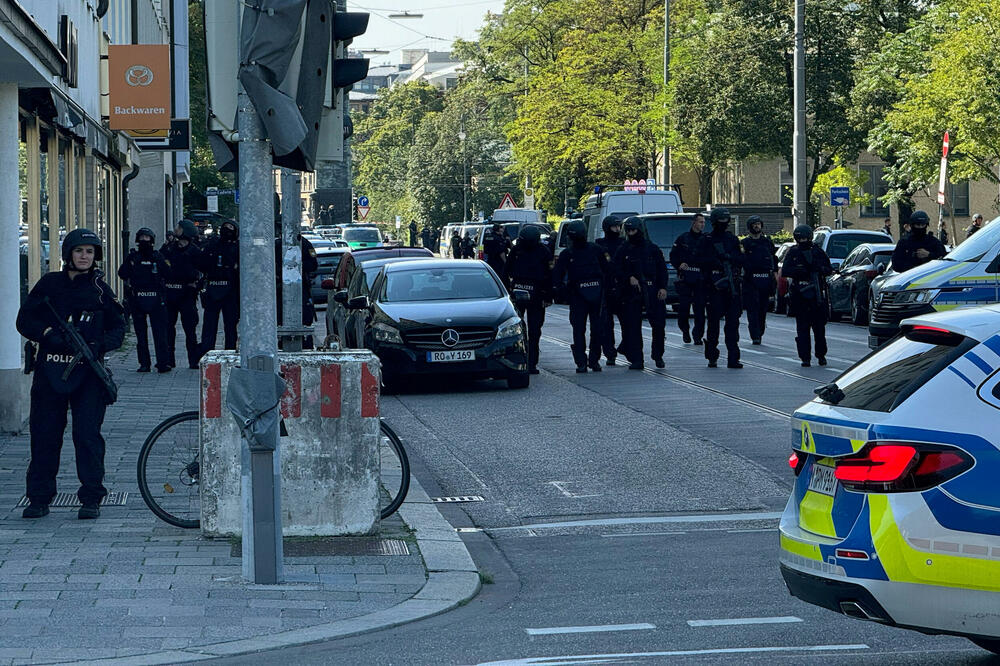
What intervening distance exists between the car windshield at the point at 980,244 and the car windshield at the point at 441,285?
510cm

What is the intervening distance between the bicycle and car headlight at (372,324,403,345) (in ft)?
26.8

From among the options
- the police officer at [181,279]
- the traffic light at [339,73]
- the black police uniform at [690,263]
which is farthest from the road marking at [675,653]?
the police officer at [181,279]

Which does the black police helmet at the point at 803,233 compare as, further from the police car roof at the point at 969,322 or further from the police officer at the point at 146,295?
the police car roof at the point at 969,322

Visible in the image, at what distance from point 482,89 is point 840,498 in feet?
289

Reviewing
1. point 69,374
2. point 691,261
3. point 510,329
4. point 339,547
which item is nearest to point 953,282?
point 691,261

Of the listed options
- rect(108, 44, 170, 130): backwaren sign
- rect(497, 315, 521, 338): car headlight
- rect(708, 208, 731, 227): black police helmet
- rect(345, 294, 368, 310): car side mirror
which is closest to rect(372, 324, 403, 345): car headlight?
rect(345, 294, 368, 310): car side mirror

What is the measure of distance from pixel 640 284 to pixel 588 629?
13125 millimetres

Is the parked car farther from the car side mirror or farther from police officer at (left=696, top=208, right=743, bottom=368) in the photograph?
the car side mirror

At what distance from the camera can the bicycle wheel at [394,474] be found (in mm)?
9469

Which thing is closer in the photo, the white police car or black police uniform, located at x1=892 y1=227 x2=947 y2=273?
the white police car

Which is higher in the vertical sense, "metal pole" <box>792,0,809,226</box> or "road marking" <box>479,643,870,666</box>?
"metal pole" <box>792,0,809,226</box>

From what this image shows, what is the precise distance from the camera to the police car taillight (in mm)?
5293

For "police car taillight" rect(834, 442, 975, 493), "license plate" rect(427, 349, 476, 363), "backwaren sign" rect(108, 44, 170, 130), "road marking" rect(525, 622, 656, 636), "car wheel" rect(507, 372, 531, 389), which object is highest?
"backwaren sign" rect(108, 44, 170, 130)

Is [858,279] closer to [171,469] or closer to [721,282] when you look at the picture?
[721,282]
